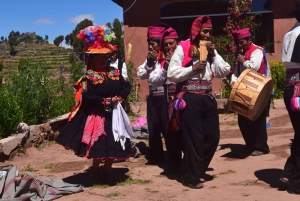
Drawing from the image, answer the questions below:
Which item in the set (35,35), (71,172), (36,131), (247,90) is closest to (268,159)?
(247,90)

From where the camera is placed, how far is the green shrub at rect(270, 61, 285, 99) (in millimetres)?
14125

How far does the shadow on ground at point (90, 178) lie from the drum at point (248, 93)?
5.61ft

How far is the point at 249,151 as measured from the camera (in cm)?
752

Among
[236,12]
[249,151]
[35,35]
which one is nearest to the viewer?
[249,151]

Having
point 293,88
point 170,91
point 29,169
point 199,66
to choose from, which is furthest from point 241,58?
point 29,169

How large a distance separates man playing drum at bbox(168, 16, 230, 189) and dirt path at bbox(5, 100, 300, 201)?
0.35 metres

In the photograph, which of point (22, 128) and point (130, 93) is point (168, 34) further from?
point (130, 93)

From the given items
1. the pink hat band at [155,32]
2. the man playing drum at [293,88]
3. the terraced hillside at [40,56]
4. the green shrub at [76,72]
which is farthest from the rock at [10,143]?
the terraced hillside at [40,56]

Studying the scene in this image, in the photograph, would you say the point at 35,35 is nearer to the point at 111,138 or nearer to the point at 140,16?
the point at 140,16

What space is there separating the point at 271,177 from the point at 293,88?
1351 millimetres

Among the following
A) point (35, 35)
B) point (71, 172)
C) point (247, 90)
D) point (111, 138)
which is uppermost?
point (35, 35)

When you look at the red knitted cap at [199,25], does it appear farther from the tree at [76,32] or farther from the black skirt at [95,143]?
the tree at [76,32]

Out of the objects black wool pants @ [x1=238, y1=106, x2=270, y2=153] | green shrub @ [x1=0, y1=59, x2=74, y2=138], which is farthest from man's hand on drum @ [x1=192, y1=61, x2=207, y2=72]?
green shrub @ [x1=0, y1=59, x2=74, y2=138]

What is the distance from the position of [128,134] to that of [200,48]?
1.39 metres
